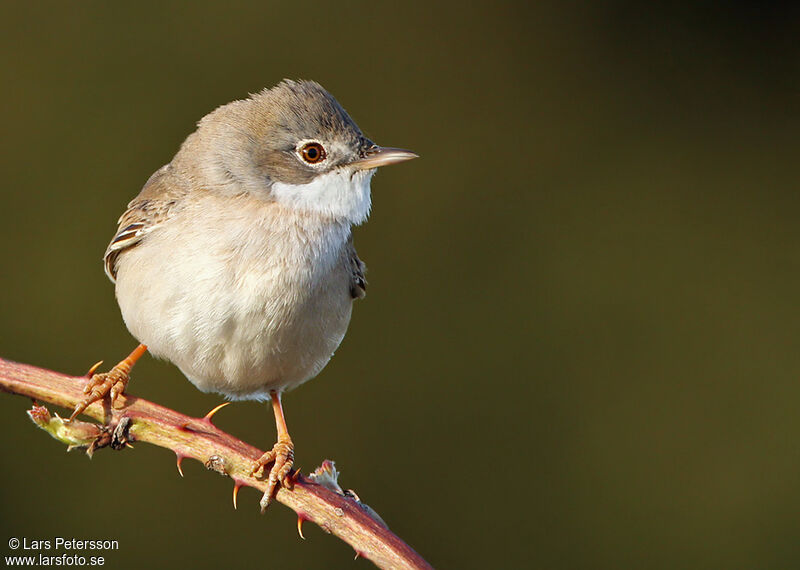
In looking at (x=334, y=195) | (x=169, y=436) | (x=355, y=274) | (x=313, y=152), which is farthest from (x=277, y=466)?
(x=313, y=152)

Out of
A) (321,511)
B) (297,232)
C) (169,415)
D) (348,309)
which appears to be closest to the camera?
(321,511)

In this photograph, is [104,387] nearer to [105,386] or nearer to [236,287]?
[105,386]

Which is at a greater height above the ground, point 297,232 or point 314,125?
point 314,125

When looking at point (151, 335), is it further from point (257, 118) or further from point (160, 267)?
point (257, 118)

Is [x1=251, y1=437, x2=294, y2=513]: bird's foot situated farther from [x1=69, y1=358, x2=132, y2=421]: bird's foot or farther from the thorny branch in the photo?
[x1=69, y1=358, x2=132, y2=421]: bird's foot

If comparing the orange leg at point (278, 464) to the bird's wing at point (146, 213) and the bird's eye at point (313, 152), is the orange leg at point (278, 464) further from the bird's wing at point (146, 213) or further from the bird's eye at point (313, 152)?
the bird's eye at point (313, 152)

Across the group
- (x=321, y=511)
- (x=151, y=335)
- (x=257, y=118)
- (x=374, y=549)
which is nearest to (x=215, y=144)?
(x=257, y=118)

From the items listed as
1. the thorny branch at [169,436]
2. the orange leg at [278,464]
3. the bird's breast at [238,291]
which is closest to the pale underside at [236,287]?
the bird's breast at [238,291]
